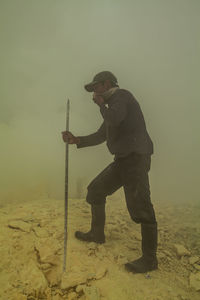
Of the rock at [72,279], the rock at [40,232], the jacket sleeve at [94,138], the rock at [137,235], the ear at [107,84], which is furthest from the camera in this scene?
the rock at [137,235]

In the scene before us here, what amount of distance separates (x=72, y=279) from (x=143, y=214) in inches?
41.3

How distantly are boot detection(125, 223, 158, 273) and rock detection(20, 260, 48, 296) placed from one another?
38.8 inches

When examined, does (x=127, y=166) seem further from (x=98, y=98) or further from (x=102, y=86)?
(x=102, y=86)

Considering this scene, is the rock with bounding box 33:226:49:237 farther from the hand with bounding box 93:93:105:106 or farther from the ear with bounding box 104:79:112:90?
the ear with bounding box 104:79:112:90

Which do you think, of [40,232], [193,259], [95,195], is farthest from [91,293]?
[193,259]

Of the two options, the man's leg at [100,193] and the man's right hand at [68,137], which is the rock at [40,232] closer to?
the man's leg at [100,193]

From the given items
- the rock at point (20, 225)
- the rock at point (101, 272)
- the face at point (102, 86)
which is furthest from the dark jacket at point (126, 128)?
the rock at point (20, 225)

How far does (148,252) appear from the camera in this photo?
268 centimetres

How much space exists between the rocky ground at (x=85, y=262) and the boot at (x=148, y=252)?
0.08m

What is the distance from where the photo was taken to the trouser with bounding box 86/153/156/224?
265cm

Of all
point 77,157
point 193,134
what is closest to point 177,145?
point 193,134

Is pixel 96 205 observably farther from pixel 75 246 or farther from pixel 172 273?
pixel 172 273

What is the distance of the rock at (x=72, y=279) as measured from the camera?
2255 millimetres

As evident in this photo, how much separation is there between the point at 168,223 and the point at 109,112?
112 inches
